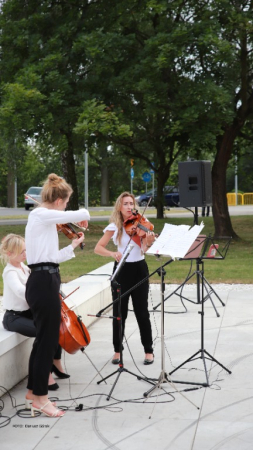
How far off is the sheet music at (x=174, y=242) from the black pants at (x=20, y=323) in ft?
4.14

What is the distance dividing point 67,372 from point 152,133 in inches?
683

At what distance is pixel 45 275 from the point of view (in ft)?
17.6

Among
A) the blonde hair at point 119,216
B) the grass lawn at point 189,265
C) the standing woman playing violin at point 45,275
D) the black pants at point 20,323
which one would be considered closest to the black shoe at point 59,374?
the black pants at point 20,323

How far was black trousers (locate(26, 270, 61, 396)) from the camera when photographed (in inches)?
211

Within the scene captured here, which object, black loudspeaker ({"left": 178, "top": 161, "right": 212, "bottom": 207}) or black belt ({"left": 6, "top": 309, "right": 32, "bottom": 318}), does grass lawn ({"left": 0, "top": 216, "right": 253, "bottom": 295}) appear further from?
black belt ({"left": 6, "top": 309, "right": 32, "bottom": 318})

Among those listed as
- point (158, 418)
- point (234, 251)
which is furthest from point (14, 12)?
point (158, 418)

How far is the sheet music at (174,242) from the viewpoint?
5.62m

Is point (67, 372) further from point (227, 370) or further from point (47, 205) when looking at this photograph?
point (47, 205)

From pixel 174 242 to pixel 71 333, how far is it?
114 centimetres

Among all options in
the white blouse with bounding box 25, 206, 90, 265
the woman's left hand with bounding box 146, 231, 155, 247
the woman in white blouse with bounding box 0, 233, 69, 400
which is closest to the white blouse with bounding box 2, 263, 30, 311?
the woman in white blouse with bounding box 0, 233, 69, 400

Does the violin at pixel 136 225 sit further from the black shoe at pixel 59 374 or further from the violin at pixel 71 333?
the black shoe at pixel 59 374

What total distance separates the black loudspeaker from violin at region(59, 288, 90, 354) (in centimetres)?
541

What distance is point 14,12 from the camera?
22.3 meters

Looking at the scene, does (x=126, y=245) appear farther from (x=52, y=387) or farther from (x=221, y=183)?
(x=221, y=183)
